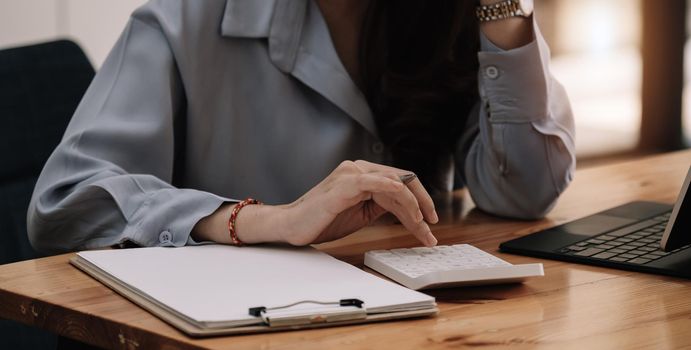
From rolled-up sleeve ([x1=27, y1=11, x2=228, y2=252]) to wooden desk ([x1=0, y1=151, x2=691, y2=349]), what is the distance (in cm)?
10

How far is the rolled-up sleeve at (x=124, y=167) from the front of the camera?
1185 millimetres

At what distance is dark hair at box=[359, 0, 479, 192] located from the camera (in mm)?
1565

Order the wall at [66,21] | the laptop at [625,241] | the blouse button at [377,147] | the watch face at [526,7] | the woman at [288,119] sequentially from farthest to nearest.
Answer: the wall at [66,21]
the blouse button at [377,147]
the watch face at [526,7]
the woman at [288,119]
the laptop at [625,241]

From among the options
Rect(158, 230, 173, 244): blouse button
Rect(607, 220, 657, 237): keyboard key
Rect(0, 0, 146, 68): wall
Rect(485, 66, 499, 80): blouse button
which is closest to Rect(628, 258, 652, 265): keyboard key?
Rect(607, 220, 657, 237): keyboard key

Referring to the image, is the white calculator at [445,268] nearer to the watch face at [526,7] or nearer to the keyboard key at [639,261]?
the keyboard key at [639,261]

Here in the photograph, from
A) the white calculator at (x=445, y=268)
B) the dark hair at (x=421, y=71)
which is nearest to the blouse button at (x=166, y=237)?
the white calculator at (x=445, y=268)

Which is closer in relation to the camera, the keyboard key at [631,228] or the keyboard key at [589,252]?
the keyboard key at [589,252]

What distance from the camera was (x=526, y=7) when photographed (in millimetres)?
1404

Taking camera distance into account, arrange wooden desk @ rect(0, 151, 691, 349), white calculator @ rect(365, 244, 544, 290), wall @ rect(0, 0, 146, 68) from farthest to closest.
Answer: wall @ rect(0, 0, 146, 68) → white calculator @ rect(365, 244, 544, 290) → wooden desk @ rect(0, 151, 691, 349)

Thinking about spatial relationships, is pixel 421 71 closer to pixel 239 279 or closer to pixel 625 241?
pixel 625 241

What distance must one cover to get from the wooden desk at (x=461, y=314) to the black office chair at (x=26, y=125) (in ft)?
1.27

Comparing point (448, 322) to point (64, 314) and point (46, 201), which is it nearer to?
point (64, 314)

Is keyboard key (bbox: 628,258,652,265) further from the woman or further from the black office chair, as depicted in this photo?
the black office chair

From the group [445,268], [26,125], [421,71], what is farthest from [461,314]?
[26,125]
